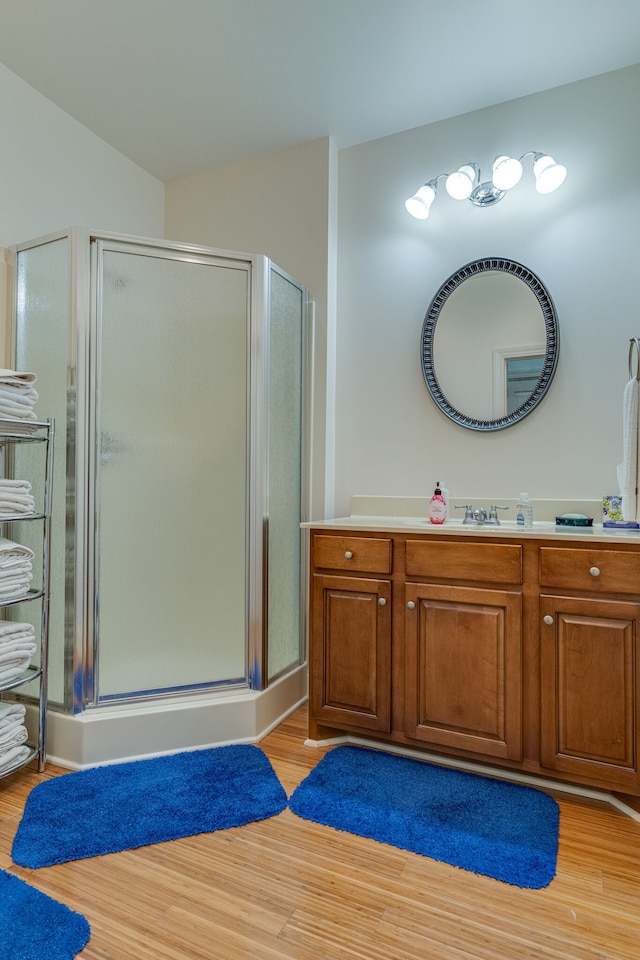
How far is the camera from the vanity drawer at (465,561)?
182cm

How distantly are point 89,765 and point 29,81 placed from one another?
9.05 feet

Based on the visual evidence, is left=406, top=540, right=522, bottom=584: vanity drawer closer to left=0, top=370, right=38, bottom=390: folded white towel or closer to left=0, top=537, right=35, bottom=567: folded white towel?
left=0, top=537, right=35, bottom=567: folded white towel

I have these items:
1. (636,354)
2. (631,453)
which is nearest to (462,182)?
(636,354)

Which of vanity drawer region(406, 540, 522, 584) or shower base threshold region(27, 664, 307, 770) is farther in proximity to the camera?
shower base threshold region(27, 664, 307, 770)

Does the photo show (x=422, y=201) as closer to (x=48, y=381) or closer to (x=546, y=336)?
(x=546, y=336)

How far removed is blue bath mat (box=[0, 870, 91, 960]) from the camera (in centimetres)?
115

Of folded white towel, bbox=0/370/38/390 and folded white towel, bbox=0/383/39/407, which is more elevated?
folded white towel, bbox=0/370/38/390

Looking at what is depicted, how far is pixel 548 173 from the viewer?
220cm

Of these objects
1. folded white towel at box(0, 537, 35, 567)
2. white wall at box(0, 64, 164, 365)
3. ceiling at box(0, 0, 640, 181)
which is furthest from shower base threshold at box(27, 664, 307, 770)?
ceiling at box(0, 0, 640, 181)

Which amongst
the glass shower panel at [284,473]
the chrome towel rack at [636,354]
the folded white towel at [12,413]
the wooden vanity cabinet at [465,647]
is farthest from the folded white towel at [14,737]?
the chrome towel rack at [636,354]

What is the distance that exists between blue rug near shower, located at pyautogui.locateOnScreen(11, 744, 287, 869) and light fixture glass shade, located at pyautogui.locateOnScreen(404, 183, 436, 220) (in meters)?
2.38

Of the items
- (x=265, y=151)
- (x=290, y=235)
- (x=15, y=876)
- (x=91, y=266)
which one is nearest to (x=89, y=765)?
(x=15, y=876)

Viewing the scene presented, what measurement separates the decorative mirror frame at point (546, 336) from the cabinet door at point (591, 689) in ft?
2.92

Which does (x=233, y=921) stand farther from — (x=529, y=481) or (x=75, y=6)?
(x=75, y=6)
